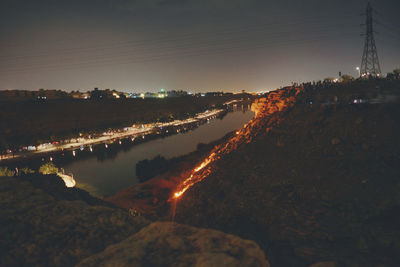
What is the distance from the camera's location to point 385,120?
40.5 ft

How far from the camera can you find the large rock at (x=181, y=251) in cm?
379

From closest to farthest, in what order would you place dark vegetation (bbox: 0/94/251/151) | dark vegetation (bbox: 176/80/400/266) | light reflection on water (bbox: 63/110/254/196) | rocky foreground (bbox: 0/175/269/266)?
rocky foreground (bbox: 0/175/269/266) → dark vegetation (bbox: 176/80/400/266) → light reflection on water (bbox: 63/110/254/196) → dark vegetation (bbox: 0/94/251/151)

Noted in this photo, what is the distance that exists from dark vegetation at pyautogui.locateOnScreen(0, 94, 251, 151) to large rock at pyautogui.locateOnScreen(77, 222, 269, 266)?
182ft

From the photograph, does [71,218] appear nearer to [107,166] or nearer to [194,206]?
[194,206]

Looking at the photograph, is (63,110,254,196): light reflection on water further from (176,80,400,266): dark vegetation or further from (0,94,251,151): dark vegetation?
(176,80,400,266): dark vegetation

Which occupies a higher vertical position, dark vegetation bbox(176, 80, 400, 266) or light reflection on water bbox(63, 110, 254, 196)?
dark vegetation bbox(176, 80, 400, 266)

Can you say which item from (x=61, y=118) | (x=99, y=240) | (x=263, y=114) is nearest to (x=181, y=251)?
(x=99, y=240)

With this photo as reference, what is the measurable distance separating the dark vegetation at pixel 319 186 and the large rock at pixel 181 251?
18.2ft

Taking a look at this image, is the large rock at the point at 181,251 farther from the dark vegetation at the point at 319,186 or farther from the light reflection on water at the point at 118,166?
the light reflection on water at the point at 118,166

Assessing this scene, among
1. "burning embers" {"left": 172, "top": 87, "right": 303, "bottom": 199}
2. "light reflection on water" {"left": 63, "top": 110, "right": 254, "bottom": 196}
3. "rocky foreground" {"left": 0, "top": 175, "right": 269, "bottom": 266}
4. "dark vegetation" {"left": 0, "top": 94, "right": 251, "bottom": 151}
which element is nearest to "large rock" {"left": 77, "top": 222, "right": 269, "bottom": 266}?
"rocky foreground" {"left": 0, "top": 175, "right": 269, "bottom": 266}

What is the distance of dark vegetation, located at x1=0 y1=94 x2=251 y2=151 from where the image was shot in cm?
5703

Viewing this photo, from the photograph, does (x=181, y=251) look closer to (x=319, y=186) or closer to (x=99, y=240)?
(x=99, y=240)

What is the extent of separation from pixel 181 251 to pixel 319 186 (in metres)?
9.49

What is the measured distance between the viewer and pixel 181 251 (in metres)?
4.12
